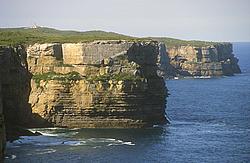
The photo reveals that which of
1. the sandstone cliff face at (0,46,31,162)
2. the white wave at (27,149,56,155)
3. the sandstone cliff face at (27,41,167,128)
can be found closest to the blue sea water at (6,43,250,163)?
the white wave at (27,149,56,155)

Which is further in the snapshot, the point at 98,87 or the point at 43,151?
the point at 98,87

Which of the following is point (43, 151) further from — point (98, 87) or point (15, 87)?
point (15, 87)

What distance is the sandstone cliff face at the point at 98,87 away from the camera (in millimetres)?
108250

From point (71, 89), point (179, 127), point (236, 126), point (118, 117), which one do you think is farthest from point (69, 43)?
point (236, 126)

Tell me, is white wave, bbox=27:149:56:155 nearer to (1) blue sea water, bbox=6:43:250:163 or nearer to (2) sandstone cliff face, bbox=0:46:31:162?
Result: (1) blue sea water, bbox=6:43:250:163

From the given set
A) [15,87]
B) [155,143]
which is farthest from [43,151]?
[15,87]

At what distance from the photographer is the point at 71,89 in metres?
109

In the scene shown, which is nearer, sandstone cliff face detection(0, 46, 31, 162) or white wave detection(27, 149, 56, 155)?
white wave detection(27, 149, 56, 155)

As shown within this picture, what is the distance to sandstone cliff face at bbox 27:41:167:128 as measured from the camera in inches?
4262

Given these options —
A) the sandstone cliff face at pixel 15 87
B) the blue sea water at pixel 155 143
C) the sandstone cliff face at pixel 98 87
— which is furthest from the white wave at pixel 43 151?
the sandstone cliff face at pixel 98 87

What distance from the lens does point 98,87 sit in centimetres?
10862

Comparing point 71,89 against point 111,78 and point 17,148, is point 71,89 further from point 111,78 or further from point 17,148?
point 17,148

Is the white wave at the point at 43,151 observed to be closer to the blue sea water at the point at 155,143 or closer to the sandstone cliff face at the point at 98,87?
the blue sea water at the point at 155,143

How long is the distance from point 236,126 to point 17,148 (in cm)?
4209
